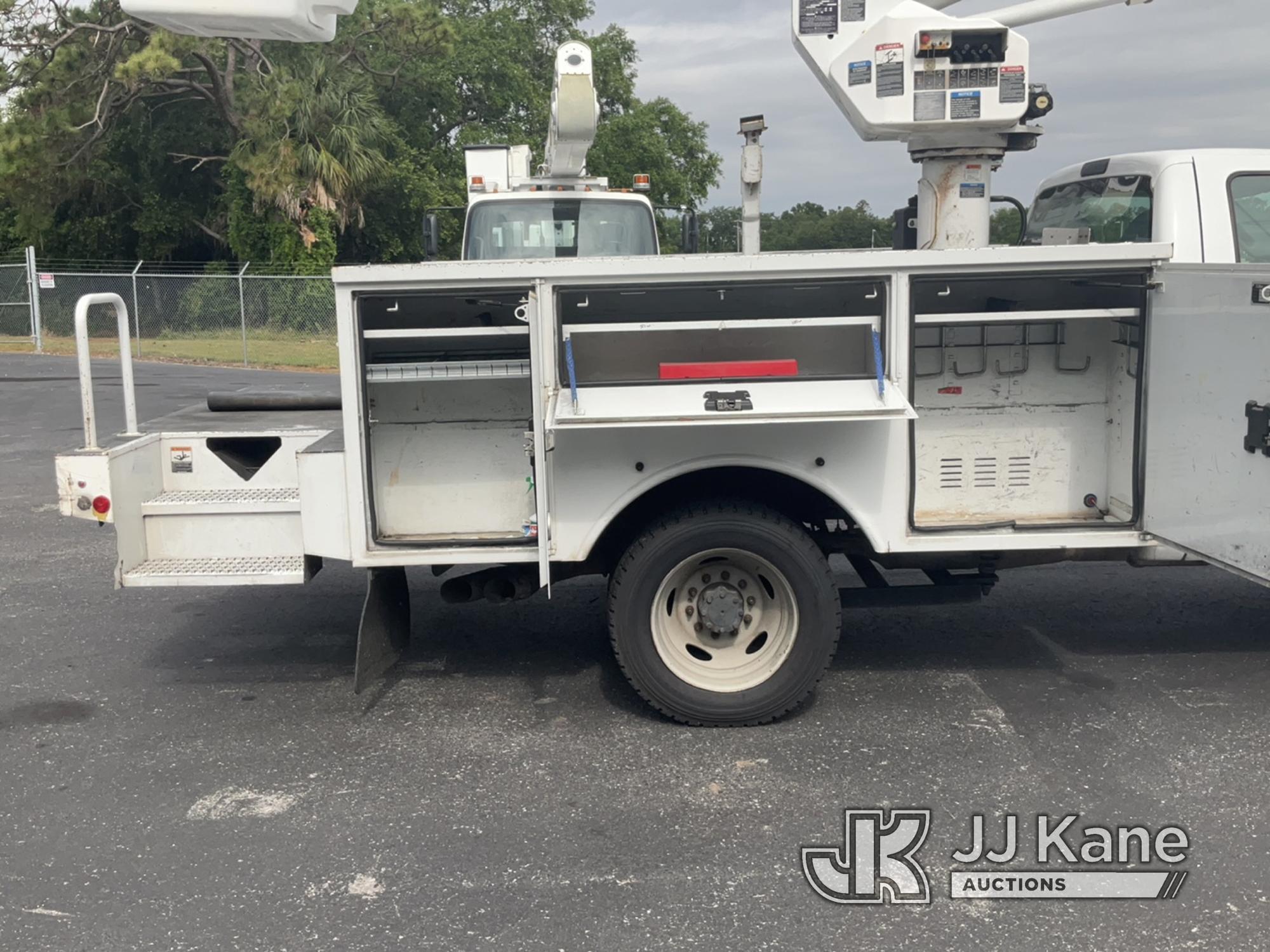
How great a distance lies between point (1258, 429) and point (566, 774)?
9.15 ft

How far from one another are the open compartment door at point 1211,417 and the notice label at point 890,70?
1.49 m

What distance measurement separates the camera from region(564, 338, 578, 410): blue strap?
4.43m

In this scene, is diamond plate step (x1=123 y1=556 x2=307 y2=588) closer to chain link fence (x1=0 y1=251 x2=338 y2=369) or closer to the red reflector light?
the red reflector light

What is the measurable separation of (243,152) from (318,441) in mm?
25390

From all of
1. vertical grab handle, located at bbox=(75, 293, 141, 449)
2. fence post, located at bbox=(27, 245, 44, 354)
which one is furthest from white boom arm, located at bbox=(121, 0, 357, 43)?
fence post, located at bbox=(27, 245, 44, 354)

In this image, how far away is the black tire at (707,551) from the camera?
469cm

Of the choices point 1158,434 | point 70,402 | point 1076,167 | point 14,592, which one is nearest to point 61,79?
point 70,402

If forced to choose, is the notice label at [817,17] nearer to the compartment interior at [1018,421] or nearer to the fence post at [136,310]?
the compartment interior at [1018,421]

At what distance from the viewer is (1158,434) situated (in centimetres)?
470

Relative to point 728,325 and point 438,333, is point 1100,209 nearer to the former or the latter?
point 728,325

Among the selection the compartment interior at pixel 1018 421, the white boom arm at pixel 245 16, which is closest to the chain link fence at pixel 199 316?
the white boom arm at pixel 245 16

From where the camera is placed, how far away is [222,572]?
4805mm

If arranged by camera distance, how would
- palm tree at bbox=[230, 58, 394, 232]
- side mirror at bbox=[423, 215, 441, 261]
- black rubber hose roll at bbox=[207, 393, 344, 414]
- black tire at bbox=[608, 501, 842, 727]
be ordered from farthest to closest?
A: palm tree at bbox=[230, 58, 394, 232] → side mirror at bbox=[423, 215, 441, 261] → black rubber hose roll at bbox=[207, 393, 344, 414] → black tire at bbox=[608, 501, 842, 727]

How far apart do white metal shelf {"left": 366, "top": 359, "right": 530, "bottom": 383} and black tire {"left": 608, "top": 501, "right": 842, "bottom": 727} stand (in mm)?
839
